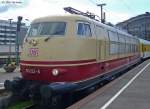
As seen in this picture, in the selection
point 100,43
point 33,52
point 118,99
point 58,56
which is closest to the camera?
point 58,56

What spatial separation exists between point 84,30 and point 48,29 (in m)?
1.29

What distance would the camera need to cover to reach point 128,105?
437 inches

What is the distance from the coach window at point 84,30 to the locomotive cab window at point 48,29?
0.55 m

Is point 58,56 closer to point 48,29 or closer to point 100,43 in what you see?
point 48,29

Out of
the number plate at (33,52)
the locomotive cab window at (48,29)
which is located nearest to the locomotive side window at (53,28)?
the locomotive cab window at (48,29)

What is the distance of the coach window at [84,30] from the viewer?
12875 millimetres

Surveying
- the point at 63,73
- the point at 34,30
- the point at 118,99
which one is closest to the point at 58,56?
the point at 63,73

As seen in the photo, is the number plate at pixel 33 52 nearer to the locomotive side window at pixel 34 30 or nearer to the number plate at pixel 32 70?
the number plate at pixel 32 70

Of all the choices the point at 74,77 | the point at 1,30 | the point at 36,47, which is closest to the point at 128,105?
the point at 74,77

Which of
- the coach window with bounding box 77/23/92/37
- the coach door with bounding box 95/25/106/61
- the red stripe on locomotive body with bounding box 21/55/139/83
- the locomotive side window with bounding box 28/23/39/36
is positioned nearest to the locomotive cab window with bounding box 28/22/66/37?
the locomotive side window with bounding box 28/23/39/36

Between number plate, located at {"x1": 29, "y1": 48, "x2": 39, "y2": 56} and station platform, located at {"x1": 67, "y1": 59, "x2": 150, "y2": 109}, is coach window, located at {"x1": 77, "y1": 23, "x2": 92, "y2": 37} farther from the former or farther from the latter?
station platform, located at {"x1": 67, "y1": 59, "x2": 150, "y2": 109}

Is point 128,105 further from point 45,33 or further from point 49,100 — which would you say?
point 45,33

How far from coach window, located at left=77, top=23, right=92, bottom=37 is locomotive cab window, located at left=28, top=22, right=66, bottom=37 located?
21.5 inches

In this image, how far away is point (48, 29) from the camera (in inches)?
511
